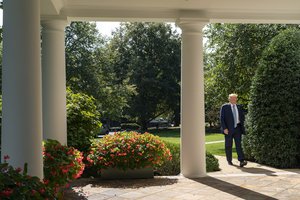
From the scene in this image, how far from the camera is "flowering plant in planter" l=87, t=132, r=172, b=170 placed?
732 centimetres

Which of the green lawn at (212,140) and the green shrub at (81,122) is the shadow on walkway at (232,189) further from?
the green lawn at (212,140)

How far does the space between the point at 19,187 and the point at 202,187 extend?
14.3 ft

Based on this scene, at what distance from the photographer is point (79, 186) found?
6.98 m

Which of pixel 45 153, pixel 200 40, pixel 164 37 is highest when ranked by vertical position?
pixel 164 37

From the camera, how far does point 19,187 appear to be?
9.61ft

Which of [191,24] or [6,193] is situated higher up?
[191,24]

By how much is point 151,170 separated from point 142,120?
93.9 ft

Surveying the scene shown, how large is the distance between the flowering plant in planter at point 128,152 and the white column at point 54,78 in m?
0.80

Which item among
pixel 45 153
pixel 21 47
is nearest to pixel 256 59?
pixel 45 153

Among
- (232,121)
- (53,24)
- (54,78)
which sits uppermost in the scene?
(53,24)

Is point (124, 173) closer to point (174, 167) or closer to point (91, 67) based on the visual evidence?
point (174, 167)

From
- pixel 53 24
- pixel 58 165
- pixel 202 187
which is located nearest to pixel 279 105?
pixel 202 187

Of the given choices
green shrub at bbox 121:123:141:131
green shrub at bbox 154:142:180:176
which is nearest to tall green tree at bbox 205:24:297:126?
green shrub at bbox 154:142:180:176

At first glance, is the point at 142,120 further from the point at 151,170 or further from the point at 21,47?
the point at 21,47
